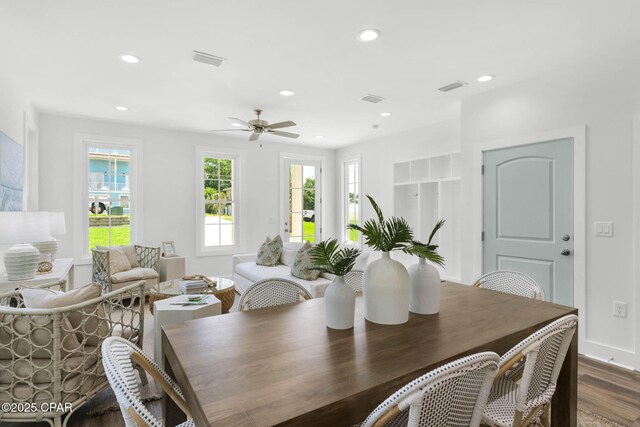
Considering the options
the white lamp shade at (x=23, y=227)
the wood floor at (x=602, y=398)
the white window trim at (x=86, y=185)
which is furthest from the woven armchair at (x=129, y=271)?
the wood floor at (x=602, y=398)

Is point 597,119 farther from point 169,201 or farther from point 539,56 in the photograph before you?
point 169,201

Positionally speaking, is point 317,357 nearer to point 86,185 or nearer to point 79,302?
point 79,302

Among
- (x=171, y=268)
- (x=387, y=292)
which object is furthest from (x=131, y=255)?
(x=387, y=292)

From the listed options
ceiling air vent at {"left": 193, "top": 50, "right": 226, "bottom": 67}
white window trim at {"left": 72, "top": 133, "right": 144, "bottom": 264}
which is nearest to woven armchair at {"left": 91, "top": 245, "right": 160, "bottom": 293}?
white window trim at {"left": 72, "top": 133, "right": 144, "bottom": 264}

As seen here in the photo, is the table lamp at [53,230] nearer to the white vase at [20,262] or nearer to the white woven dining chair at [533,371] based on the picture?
the white vase at [20,262]

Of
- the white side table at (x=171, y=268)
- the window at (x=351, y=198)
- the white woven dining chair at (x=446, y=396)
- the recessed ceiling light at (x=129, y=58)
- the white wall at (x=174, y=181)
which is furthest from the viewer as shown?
the window at (x=351, y=198)

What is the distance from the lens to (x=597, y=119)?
2869mm

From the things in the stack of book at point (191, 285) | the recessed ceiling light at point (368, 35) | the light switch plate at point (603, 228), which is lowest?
the stack of book at point (191, 285)

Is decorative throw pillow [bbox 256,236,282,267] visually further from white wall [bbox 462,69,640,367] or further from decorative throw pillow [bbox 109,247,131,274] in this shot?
white wall [bbox 462,69,640,367]

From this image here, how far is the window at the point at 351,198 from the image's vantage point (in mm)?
6527

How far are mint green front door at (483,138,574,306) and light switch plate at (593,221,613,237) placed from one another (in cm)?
18

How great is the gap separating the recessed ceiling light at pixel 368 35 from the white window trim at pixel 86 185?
4049 mm

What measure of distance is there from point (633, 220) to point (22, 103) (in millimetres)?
5887

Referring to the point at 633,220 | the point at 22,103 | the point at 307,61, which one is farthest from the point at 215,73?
the point at 633,220
